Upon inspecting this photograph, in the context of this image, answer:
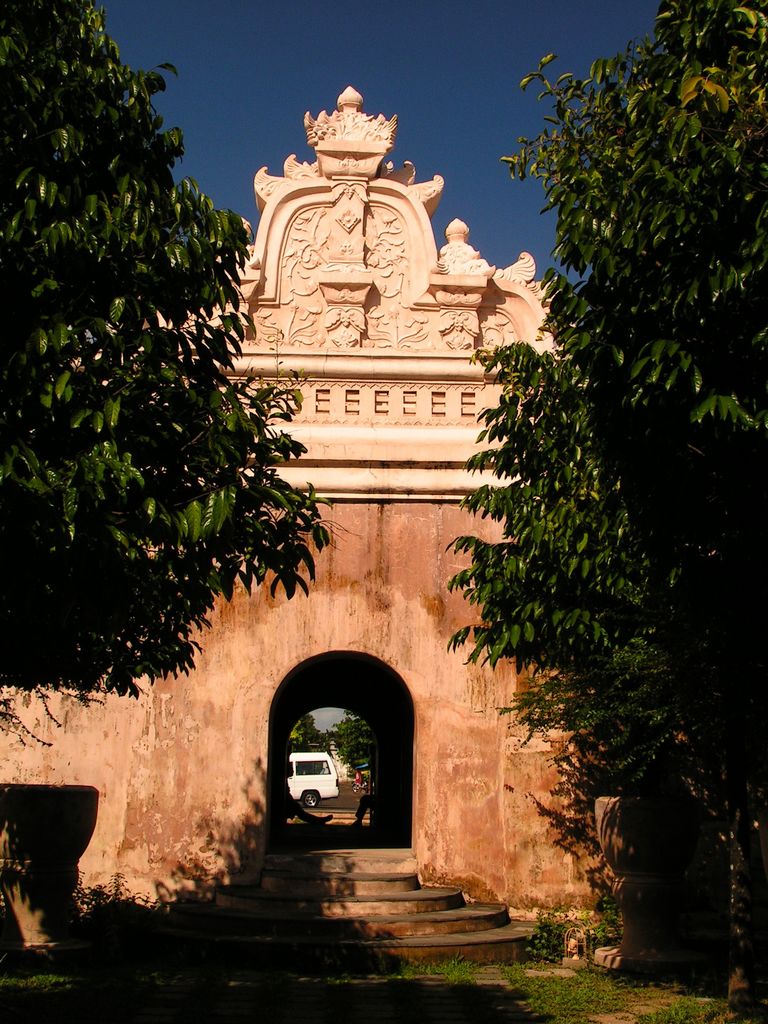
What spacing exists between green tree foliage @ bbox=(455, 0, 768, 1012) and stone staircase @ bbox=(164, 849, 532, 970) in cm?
298

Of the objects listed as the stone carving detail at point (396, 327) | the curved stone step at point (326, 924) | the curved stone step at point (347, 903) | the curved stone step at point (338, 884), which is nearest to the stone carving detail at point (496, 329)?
the stone carving detail at point (396, 327)

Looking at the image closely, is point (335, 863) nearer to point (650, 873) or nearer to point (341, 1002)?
point (341, 1002)

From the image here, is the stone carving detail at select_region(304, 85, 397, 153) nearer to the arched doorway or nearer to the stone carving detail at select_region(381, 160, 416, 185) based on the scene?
the stone carving detail at select_region(381, 160, 416, 185)

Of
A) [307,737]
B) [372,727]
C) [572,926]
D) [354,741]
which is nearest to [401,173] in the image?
[572,926]

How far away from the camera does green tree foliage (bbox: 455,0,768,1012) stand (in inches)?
203

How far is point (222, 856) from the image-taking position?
36.9ft

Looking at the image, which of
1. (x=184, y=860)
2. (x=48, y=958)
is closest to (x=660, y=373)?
(x=48, y=958)

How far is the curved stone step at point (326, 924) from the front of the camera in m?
9.96

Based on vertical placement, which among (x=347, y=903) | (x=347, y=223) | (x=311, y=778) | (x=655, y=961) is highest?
(x=347, y=223)

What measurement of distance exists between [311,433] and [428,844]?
435 centimetres

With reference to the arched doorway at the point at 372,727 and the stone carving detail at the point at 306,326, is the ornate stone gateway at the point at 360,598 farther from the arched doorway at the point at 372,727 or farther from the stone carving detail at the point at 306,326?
the arched doorway at the point at 372,727

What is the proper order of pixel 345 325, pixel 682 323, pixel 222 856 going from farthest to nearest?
pixel 345 325, pixel 222 856, pixel 682 323

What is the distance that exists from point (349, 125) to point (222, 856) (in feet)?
26.4

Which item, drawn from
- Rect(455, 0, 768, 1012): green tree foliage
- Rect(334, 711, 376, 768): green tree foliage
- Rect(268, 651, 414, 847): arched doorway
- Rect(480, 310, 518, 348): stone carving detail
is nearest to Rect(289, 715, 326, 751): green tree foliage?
Rect(334, 711, 376, 768): green tree foliage
